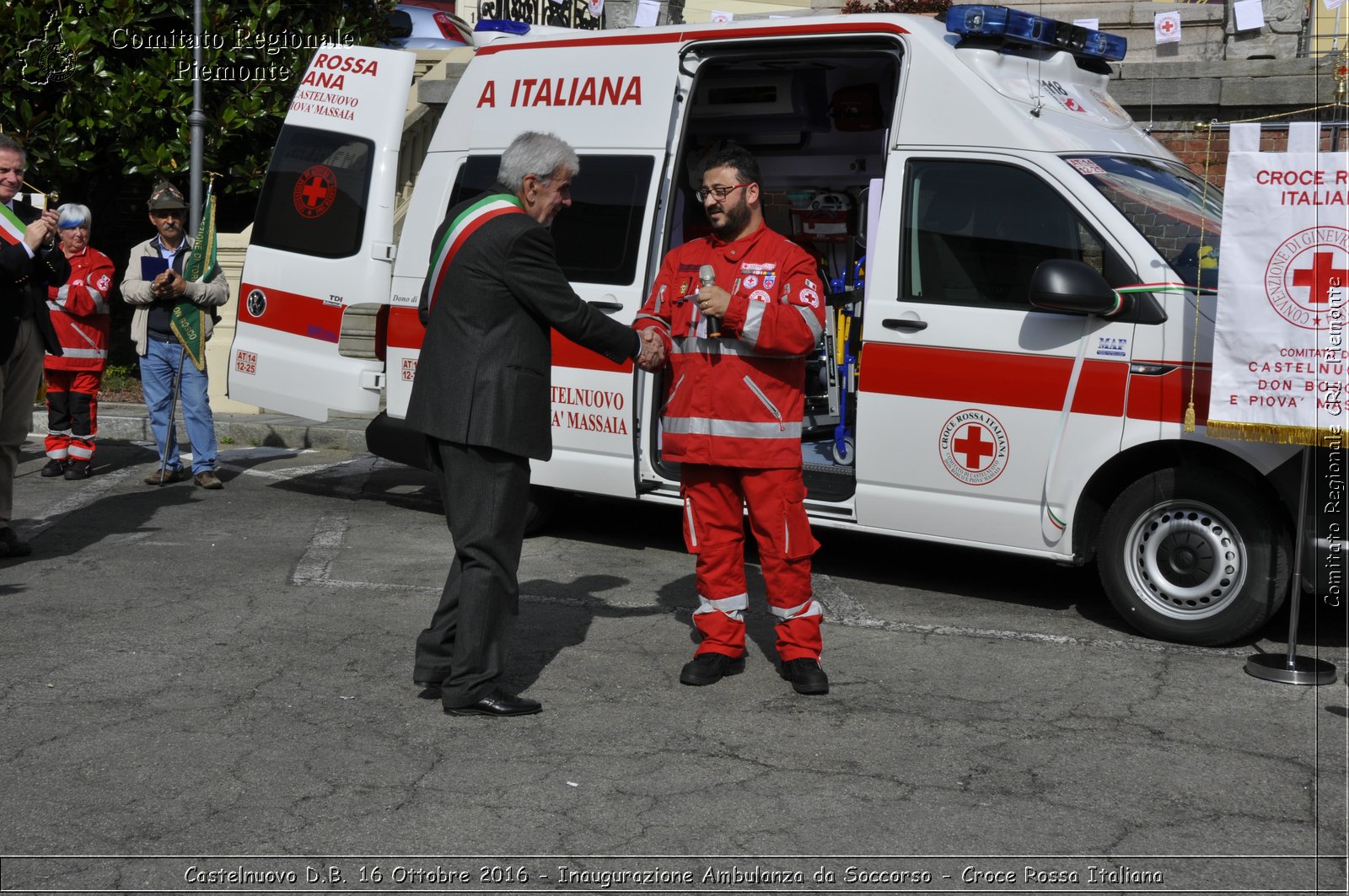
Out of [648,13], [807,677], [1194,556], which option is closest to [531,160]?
[807,677]

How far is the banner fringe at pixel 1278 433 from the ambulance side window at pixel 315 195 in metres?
5.14

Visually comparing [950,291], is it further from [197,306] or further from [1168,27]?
[1168,27]

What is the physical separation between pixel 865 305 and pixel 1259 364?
178 centimetres

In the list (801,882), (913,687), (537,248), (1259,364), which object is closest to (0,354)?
(537,248)

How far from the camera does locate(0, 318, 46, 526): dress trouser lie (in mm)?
7191

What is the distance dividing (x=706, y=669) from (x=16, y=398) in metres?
4.03

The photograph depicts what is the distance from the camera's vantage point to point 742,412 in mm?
5270

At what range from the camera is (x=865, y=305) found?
260 inches

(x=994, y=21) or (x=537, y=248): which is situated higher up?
(x=994, y=21)

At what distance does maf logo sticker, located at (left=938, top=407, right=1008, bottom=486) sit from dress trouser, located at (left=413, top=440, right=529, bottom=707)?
7.10ft

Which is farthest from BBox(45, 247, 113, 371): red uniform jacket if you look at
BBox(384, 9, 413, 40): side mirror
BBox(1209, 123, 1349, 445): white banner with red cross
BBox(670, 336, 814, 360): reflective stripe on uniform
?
BBox(384, 9, 413, 40): side mirror

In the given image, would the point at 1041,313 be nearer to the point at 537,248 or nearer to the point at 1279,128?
the point at 1279,128

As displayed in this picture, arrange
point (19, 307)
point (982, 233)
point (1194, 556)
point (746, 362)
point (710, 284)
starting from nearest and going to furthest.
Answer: point (710, 284)
point (746, 362)
point (1194, 556)
point (982, 233)
point (19, 307)

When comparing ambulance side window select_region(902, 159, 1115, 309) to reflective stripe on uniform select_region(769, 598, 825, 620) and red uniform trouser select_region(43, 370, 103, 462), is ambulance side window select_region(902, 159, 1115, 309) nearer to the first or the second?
reflective stripe on uniform select_region(769, 598, 825, 620)
